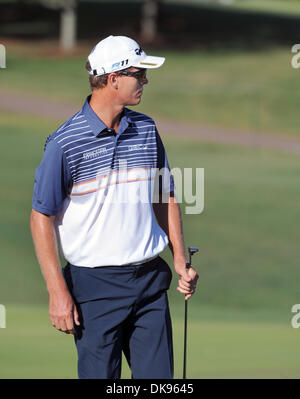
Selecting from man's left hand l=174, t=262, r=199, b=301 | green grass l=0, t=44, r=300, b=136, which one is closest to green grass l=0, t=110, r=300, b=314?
green grass l=0, t=44, r=300, b=136

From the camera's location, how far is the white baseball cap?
419cm

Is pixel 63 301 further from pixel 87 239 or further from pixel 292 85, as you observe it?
pixel 292 85

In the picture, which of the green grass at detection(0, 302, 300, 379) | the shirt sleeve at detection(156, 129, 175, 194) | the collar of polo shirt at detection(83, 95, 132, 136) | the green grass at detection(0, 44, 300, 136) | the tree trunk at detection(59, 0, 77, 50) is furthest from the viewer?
the tree trunk at detection(59, 0, 77, 50)

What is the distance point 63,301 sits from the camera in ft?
13.4

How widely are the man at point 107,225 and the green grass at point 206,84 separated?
23.5 meters

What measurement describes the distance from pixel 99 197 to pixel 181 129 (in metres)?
23.6

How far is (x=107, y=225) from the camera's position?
418 cm

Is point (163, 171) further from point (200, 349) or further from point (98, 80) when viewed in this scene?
point (200, 349)

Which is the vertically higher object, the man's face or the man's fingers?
the man's face

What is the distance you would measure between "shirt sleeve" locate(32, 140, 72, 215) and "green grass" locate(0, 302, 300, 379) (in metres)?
2.22

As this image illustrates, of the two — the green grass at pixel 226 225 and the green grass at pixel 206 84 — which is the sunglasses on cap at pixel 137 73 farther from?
the green grass at pixel 206 84

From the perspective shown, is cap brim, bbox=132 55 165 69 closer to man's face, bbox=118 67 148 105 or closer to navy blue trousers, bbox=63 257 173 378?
man's face, bbox=118 67 148 105

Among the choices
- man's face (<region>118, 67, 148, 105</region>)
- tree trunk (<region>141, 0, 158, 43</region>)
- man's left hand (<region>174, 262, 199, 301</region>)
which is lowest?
man's left hand (<region>174, 262, 199, 301</region>)

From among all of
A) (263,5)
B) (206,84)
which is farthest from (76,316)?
(263,5)
